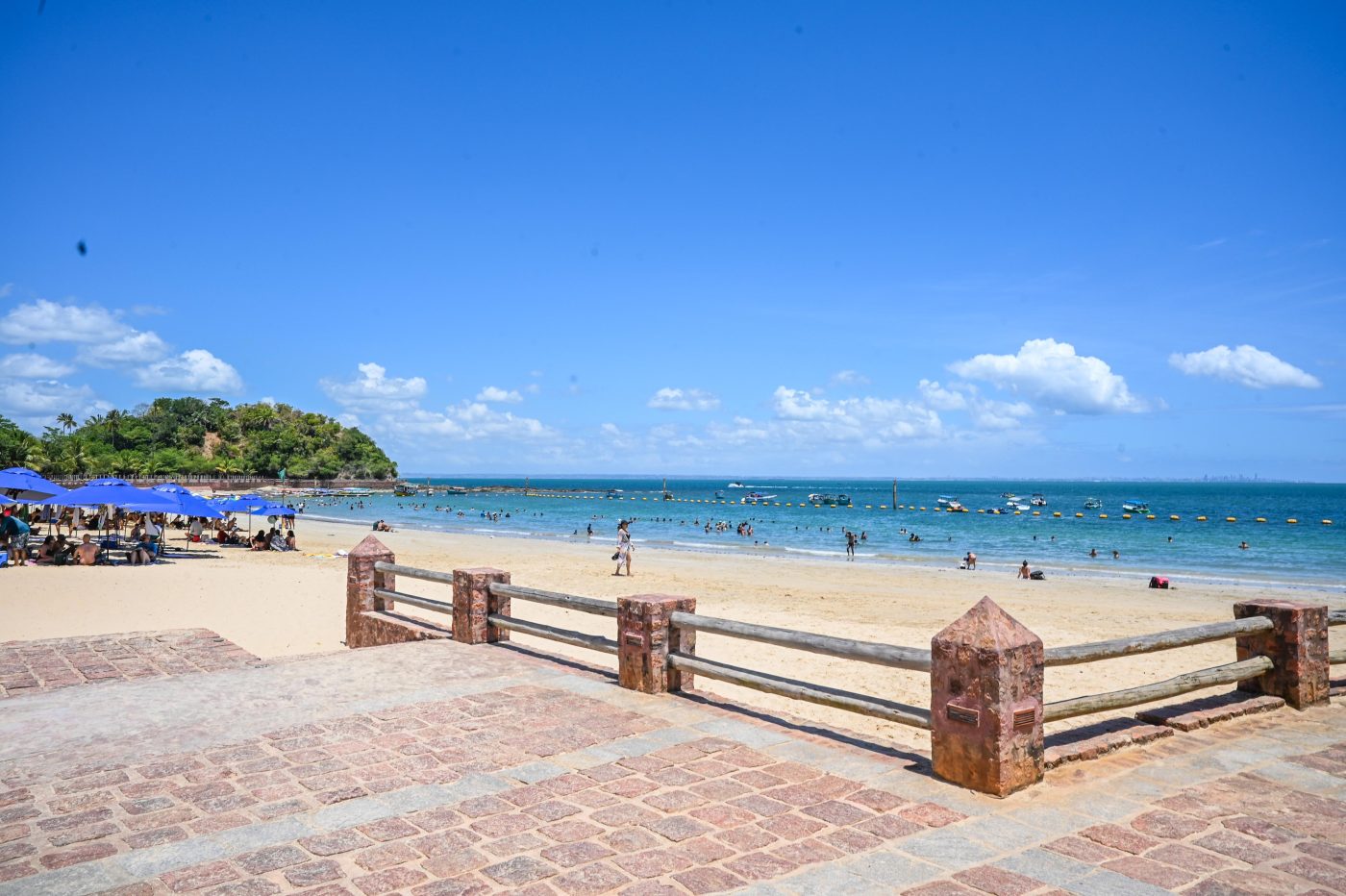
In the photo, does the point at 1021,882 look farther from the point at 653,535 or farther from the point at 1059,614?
the point at 653,535

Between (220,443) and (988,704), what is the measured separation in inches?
5738

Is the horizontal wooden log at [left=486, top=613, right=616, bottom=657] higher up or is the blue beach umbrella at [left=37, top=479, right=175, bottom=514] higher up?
the blue beach umbrella at [left=37, top=479, right=175, bottom=514]

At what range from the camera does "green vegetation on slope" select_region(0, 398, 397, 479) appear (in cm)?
10638

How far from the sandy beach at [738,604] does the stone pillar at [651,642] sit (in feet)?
3.83

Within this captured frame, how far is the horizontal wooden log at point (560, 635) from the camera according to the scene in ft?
24.7

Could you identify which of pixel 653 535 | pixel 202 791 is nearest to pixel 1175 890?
pixel 202 791

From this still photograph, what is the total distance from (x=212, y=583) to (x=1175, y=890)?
1915cm

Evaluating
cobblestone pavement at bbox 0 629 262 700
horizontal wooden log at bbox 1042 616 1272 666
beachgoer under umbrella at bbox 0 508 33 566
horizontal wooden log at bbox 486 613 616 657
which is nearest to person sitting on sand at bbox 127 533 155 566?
beachgoer under umbrella at bbox 0 508 33 566

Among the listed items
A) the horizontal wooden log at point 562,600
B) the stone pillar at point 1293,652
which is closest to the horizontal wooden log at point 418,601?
the horizontal wooden log at point 562,600

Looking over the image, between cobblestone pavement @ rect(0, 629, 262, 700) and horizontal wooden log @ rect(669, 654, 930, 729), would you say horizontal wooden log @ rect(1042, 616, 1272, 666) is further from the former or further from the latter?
cobblestone pavement @ rect(0, 629, 262, 700)

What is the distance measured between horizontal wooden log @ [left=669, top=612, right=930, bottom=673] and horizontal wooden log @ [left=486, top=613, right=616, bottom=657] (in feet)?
3.08

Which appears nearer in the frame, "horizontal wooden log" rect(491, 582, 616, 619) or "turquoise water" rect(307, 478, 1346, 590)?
"horizontal wooden log" rect(491, 582, 616, 619)

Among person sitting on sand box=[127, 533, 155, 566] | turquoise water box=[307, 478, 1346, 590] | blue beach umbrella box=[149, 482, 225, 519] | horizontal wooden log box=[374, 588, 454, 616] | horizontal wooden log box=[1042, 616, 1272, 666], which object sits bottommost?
turquoise water box=[307, 478, 1346, 590]

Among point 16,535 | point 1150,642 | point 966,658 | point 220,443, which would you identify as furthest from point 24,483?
point 220,443
